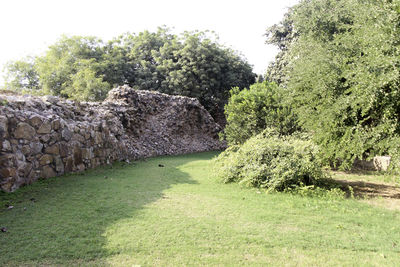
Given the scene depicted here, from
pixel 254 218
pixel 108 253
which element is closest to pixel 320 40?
pixel 254 218

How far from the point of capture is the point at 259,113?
10836mm

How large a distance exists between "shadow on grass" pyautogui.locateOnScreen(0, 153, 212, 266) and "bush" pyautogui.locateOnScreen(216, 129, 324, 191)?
48.3 inches

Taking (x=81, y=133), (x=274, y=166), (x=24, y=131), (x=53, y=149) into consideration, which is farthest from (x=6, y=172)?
(x=274, y=166)

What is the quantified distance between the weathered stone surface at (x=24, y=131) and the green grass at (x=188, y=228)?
109cm

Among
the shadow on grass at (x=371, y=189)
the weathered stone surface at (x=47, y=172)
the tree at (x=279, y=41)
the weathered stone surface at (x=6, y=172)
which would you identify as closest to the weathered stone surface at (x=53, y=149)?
the weathered stone surface at (x=47, y=172)

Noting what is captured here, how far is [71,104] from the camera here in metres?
9.20

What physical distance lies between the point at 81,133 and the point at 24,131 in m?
2.09

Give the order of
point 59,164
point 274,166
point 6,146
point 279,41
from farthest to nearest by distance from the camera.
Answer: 1. point 279,41
2. point 59,164
3. point 274,166
4. point 6,146

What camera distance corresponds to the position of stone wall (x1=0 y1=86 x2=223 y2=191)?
5941 millimetres

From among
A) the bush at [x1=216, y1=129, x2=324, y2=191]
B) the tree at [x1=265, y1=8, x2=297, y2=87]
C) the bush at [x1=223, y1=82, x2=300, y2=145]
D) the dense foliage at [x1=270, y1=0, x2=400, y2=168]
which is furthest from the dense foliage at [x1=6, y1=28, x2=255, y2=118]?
the bush at [x1=216, y1=129, x2=324, y2=191]

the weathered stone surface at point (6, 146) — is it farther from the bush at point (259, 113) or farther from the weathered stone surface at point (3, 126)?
the bush at point (259, 113)

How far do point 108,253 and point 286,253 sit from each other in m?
1.99

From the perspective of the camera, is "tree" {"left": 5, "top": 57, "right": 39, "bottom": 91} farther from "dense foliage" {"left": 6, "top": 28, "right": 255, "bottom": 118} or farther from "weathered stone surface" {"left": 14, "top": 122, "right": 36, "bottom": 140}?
"weathered stone surface" {"left": 14, "top": 122, "right": 36, "bottom": 140}

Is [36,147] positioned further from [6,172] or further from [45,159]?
[6,172]
